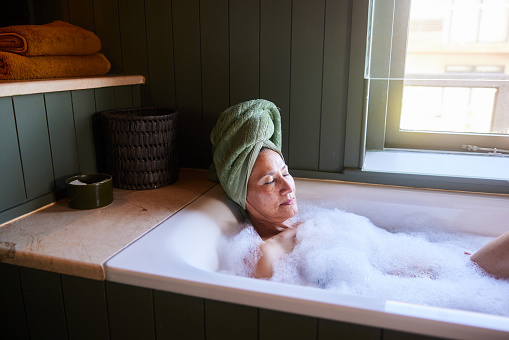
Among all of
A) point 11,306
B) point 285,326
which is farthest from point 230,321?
point 11,306

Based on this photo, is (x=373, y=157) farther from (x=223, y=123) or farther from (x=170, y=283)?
(x=170, y=283)

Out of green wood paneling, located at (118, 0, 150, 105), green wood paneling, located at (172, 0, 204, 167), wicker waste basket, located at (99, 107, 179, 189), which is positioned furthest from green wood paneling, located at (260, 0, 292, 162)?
green wood paneling, located at (118, 0, 150, 105)

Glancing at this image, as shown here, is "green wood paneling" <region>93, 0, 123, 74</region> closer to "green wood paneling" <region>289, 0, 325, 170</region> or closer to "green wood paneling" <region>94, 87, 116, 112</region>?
"green wood paneling" <region>94, 87, 116, 112</region>

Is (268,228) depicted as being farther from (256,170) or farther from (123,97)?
(123,97)

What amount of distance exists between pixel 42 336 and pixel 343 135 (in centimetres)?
126

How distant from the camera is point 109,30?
189 centimetres

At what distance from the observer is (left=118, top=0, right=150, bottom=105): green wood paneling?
1842 millimetres

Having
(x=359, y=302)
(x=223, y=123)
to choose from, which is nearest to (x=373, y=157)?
(x=223, y=123)

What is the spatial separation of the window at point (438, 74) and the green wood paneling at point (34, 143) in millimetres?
1208

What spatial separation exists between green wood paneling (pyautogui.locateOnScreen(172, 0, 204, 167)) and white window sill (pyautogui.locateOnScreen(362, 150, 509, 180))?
2.54ft

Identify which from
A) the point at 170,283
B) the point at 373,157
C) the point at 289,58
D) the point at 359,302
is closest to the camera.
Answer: the point at 359,302

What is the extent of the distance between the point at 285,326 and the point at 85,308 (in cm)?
55

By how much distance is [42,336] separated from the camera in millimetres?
1187

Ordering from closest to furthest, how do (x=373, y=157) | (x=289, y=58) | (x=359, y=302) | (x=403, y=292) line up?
(x=359, y=302) → (x=403, y=292) → (x=289, y=58) → (x=373, y=157)
